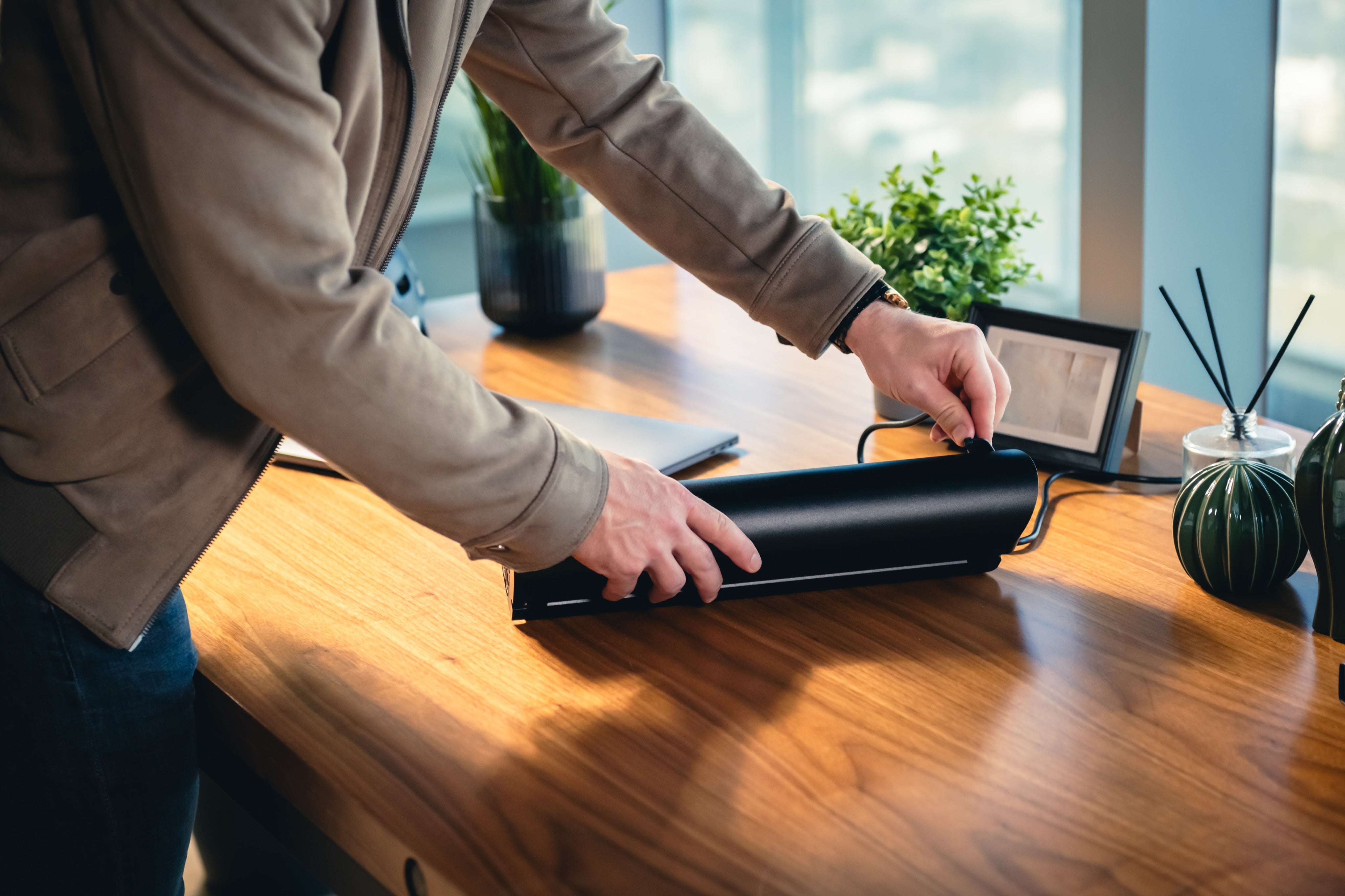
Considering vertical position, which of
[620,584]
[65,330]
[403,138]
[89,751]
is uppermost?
[403,138]

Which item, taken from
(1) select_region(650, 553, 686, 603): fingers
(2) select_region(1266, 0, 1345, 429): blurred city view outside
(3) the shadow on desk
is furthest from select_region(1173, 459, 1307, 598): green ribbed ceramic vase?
(2) select_region(1266, 0, 1345, 429): blurred city view outside

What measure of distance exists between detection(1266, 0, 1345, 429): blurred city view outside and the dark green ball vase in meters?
0.69

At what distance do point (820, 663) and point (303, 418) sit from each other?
0.41 m

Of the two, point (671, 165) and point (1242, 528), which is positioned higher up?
point (671, 165)

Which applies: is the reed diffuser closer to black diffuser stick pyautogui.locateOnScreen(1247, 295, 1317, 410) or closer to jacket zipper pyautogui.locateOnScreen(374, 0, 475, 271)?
black diffuser stick pyautogui.locateOnScreen(1247, 295, 1317, 410)

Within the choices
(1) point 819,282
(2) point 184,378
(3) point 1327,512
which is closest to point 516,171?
(1) point 819,282

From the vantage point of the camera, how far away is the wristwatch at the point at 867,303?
3.44 ft

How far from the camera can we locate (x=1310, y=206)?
1.47 meters

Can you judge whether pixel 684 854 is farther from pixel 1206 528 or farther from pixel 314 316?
pixel 1206 528

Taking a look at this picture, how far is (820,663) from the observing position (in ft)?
2.75

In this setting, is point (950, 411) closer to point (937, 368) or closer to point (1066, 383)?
point (937, 368)

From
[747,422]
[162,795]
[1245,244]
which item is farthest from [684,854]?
[1245,244]

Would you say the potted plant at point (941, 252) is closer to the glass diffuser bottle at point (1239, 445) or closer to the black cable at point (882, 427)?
the black cable at point (882, 427)

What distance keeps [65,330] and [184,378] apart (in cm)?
8
